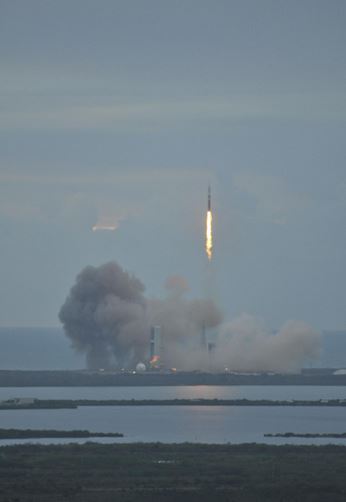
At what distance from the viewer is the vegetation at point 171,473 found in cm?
7988

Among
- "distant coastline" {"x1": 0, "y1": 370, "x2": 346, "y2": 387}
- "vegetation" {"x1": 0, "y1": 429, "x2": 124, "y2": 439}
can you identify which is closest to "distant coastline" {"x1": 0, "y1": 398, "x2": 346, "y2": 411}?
"distant coastline" {"x1": 0, "y1": 370, "x2": 346, "y2": 387}

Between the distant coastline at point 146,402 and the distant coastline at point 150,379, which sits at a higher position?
the distant coastline at point 150,379

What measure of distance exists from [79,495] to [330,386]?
10329 cm

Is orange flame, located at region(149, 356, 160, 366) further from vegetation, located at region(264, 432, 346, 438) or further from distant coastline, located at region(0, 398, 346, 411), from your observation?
vegetation, located at region(264, 432, 346, 438)

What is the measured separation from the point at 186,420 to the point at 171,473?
37.8m

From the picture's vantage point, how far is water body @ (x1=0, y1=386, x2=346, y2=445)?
110 metres

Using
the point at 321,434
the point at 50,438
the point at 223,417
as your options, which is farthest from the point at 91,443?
the point at 223,417

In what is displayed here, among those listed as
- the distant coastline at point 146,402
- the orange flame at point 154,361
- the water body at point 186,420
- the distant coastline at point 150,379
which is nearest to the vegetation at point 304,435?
the water body at point 186,420

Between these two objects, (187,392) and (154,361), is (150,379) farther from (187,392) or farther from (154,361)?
(187,392)

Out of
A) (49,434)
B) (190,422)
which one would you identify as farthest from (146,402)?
(49,434)

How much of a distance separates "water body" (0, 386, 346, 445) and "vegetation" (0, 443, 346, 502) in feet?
23.8

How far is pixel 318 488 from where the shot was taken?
81.8 meters

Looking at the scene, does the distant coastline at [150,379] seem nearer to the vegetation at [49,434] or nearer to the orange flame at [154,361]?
the orange flame at [154,361]

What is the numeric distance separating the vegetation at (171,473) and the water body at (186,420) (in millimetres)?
7256
